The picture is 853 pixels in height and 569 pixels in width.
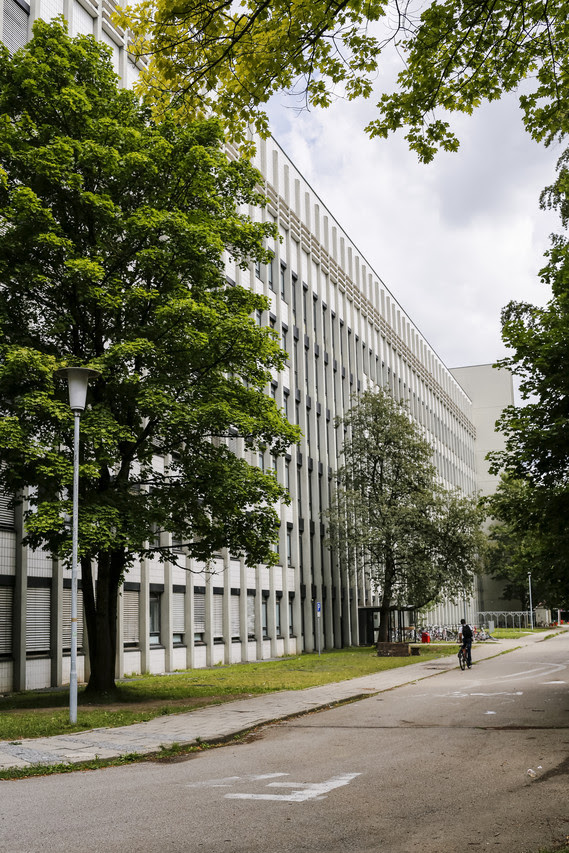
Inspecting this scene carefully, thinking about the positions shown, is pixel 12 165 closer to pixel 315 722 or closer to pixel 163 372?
pixel 163 372

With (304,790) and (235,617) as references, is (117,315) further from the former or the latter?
(235,617)

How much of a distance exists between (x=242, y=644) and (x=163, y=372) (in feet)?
66.5

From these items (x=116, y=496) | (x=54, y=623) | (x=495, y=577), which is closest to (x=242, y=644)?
(x=54, y=623)

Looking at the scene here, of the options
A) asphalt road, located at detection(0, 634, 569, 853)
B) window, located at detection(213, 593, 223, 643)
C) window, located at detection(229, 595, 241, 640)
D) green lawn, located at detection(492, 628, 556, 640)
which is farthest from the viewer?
green lawn, located at detection(492, 628, 556, 640)

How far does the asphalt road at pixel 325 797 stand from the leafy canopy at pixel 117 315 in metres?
5.65

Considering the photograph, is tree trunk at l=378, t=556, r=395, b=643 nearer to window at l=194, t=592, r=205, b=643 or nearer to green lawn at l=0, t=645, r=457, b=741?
green lawn at l=0, t=645, r=457, b=741

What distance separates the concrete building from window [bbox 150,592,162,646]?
0.24ft

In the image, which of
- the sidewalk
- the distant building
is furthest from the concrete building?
the distant building

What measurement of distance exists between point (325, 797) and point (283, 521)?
33.1 metres

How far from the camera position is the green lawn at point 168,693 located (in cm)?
1461

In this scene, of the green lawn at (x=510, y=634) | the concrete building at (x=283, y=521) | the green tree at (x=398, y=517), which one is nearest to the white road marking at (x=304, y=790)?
the concrete building at (x=283, y=521)

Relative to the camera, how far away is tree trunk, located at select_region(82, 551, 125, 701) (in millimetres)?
18859

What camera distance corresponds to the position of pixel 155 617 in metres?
30.3

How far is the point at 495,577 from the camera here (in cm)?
9869
